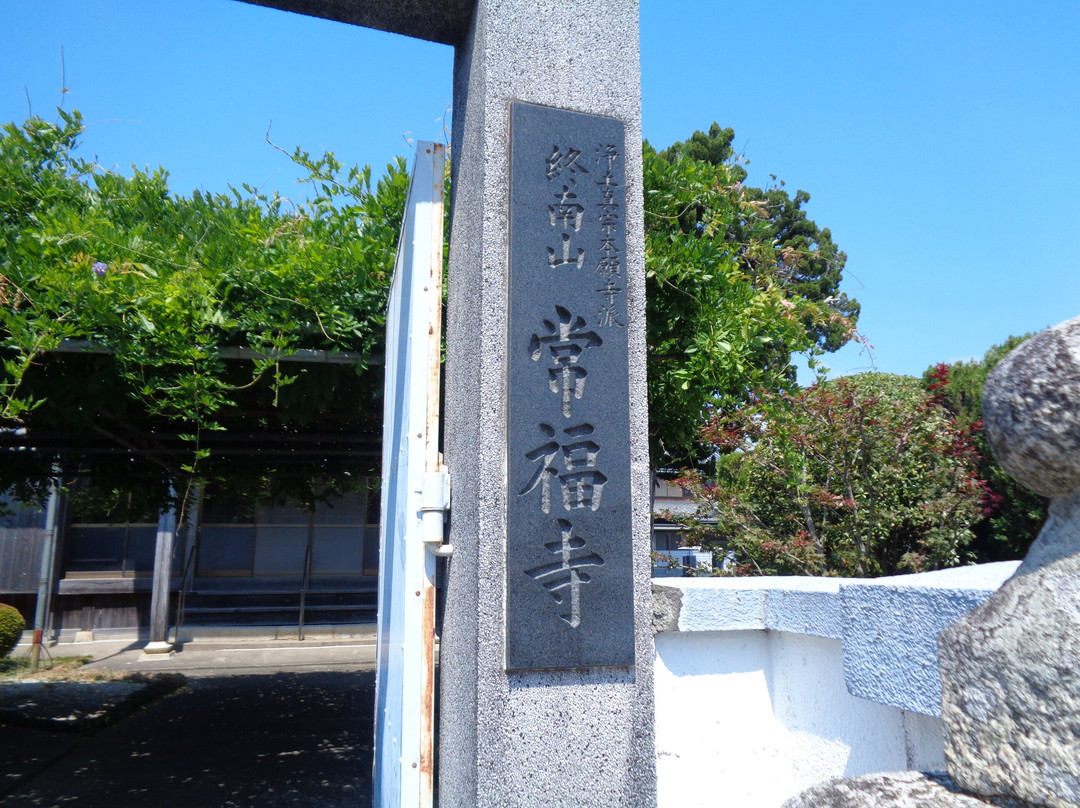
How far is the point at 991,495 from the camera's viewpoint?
691cm

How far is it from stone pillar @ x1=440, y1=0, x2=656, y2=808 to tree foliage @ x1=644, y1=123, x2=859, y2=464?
1.04 metres

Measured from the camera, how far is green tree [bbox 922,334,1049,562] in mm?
7277

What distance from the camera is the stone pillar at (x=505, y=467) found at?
1.72 m

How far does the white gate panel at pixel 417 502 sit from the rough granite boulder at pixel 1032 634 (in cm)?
131

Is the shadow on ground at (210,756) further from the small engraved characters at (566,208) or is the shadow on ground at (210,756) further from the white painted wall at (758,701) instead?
the small engraved characters at (566,208)

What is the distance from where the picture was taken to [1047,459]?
89 cm

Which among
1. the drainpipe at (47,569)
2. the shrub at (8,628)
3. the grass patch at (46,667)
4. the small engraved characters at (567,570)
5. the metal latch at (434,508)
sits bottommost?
the grass patch at (46,667)

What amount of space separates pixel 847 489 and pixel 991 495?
1645 millimetres

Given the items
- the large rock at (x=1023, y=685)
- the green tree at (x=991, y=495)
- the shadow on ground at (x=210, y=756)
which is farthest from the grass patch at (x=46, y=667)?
the large rock at (x=1023, y=685)

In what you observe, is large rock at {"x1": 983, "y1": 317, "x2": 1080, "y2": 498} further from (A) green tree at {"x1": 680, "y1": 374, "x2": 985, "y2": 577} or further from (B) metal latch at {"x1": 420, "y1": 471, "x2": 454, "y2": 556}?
(A) green tree at {"x1": 680, "y1": 374, "x2": 985, "y2": 577}

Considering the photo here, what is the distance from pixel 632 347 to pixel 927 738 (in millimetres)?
1162

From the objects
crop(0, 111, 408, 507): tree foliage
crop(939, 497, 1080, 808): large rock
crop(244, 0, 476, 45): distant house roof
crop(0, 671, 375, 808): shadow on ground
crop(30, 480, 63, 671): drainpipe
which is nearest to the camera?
crop(939, 497, 1080, 808): large rock

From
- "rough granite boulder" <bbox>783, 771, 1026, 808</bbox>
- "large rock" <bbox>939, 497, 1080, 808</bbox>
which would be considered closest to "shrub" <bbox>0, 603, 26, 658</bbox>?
"rough granite boulder" <bbox>783, 771, 1026, 808</bbox>

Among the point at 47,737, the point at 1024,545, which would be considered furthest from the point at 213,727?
the point at 1024,545
